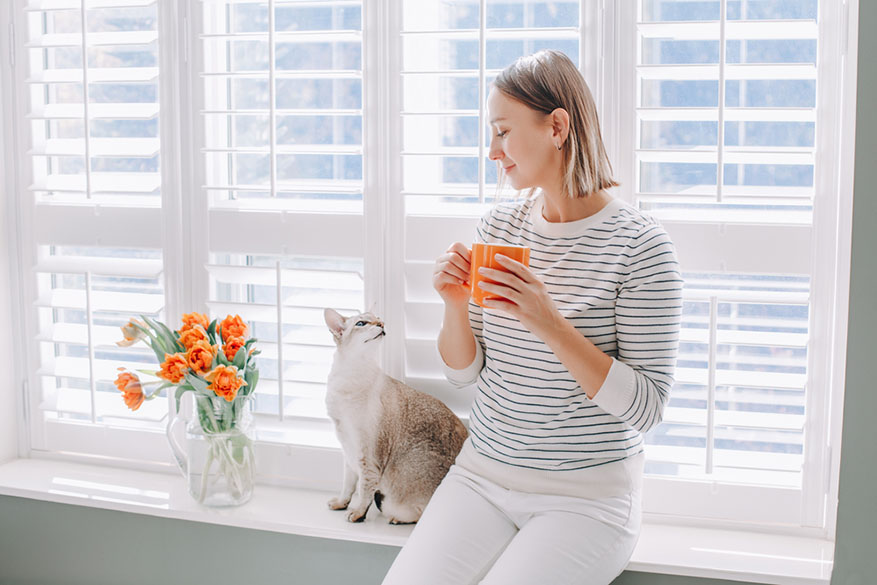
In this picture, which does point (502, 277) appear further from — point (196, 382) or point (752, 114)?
point (196, 382)

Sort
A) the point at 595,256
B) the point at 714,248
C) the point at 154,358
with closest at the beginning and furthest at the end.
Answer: the point at 595,256, the point at 714,248, the point at 154,358

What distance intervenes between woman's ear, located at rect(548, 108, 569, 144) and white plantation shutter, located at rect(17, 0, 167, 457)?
3.12 ft

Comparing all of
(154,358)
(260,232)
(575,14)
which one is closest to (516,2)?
(575,14)

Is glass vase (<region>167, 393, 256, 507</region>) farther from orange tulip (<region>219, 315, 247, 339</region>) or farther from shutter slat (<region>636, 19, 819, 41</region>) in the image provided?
shutter slat (<region>636, 19, 819, 41</region>)

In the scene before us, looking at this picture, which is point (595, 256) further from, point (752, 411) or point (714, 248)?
point (752, 411)

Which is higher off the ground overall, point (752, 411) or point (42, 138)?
point (42, 138)

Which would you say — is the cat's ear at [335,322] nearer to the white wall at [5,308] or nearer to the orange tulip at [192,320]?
the orange tulip at [192,320]

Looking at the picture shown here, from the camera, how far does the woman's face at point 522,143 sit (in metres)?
1.46

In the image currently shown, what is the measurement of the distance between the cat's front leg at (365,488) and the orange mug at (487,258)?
529 millimetres

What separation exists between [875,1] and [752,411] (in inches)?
40.9

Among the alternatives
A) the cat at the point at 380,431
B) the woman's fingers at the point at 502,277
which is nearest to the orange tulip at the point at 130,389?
the cat at the point at 380,431

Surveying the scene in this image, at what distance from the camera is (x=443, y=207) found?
5.95ft

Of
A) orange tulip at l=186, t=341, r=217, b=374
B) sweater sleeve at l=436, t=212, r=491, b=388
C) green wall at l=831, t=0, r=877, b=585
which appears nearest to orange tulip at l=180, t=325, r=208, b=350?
orange tulip at l=186, t=341, r=217, b=374

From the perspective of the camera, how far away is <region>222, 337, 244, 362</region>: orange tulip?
5.68 feet
